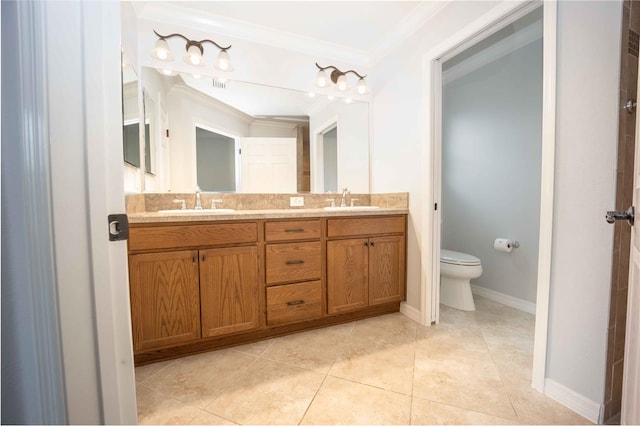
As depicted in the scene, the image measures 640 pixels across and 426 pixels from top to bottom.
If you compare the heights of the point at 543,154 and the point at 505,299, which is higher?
the point at 543,154

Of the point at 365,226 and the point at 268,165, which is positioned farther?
the point at 268,165

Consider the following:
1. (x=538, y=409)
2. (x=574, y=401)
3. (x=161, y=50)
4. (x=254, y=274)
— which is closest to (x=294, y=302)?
(x=254, y=274)

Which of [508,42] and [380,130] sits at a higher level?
[508,42]

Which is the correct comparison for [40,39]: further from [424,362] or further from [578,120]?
[424,362]

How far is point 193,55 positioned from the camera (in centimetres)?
189

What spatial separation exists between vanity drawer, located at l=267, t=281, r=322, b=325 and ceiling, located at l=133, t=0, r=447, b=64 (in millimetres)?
1963

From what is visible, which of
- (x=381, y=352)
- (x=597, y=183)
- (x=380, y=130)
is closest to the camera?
(x=597, y=183)

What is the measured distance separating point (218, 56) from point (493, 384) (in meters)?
2.70

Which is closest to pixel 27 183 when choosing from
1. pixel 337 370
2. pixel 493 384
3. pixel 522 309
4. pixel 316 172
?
pixel 337 370

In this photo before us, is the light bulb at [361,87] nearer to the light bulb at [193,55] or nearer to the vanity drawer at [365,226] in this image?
the vanity drawer at [365,226]

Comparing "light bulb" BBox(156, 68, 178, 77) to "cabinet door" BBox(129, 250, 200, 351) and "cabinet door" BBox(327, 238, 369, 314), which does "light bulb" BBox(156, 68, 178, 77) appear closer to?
"cabinet door" BBox(129, 250, 200, 351)

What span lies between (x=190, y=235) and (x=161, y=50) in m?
1.35

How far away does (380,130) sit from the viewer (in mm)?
2396

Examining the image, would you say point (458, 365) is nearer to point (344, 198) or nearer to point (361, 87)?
point (344, 198)
